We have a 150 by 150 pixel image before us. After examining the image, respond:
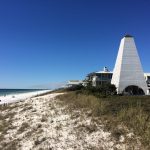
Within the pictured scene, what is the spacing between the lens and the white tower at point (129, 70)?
1660 inches

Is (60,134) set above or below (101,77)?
below

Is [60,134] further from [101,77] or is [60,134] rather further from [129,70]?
[101,77]

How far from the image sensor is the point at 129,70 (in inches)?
1666

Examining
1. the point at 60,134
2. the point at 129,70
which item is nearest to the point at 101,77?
the point at 129,70

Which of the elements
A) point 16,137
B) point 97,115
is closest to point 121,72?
point 97,115

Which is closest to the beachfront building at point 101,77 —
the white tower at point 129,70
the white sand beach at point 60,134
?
the white tower at point 129,70

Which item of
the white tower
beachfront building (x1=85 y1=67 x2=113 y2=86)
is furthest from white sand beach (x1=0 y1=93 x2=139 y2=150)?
beachfront building (x1=85 y1=67 x2=113 y2=86)

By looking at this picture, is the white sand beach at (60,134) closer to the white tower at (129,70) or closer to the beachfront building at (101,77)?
the white tower at (129,70)

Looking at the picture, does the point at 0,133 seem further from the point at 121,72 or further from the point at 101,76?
the point at 101,76

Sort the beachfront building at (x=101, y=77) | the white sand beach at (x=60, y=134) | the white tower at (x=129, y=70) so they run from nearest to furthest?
the white sand beach at (x=60, y=134)
the white tower at (x=129, y=70)
the beachfront building at (x=101, y=77)

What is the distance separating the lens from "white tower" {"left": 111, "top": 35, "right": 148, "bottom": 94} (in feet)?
138

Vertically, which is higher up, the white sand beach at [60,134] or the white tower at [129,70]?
the white tower at [129,70]

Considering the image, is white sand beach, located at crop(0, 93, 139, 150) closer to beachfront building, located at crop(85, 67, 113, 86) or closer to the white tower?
the white tower

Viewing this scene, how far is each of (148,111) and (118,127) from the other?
3.13m
